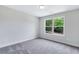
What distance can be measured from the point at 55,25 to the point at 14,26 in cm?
303

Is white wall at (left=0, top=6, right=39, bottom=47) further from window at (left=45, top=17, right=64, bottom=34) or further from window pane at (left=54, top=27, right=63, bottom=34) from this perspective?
window pane at (left=54, top=27, right=63, bottom=34)

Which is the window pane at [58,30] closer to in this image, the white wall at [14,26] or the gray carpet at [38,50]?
the gray carpet at [38,50]

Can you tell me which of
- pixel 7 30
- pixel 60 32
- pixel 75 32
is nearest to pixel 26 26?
pixel 7 30

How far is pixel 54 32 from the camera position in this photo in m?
6.13

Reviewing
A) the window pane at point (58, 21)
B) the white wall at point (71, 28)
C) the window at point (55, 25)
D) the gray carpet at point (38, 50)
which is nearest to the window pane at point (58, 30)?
the window at point (55, 25)

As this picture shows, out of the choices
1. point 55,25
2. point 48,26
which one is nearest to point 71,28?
point 55,25

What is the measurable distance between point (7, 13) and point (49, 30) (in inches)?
141

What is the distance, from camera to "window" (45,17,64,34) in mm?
5531

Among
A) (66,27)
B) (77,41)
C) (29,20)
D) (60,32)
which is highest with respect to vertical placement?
(29,20)

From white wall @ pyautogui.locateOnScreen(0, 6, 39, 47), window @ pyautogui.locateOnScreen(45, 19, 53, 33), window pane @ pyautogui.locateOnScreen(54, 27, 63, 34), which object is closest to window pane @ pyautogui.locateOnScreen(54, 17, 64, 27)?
window pane @ pyautogui.locateOnScreen(54, 27, 63, 34)

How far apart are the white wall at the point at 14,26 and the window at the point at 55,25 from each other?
1.36m

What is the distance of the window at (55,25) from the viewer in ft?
18.1

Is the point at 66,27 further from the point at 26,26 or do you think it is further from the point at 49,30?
the point at 26,26

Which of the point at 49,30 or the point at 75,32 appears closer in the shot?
the point at 75,32
